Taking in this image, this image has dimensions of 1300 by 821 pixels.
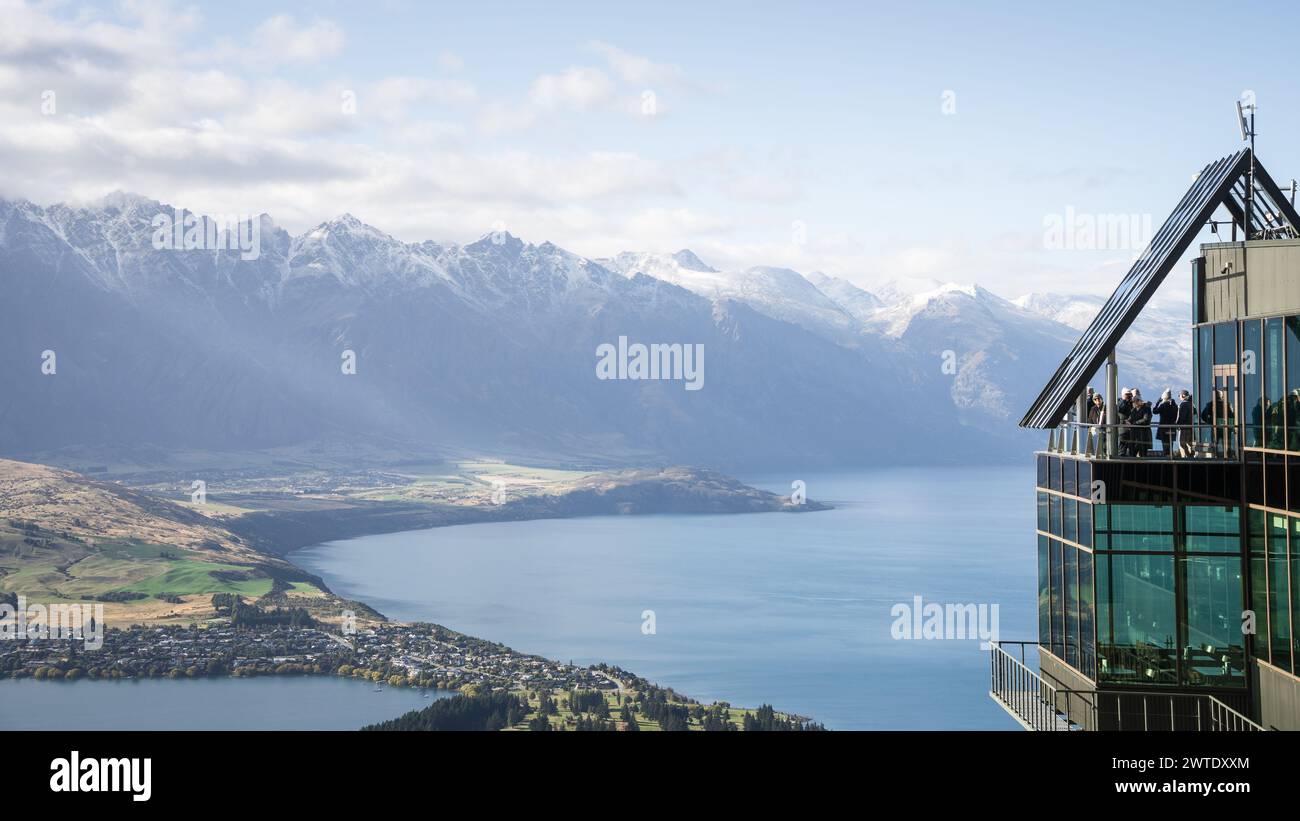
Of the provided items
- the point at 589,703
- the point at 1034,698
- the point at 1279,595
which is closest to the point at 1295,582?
the point at 1279,595

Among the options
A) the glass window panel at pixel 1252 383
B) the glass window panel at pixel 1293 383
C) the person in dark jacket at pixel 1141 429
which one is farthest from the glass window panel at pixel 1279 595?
the person in dark jacket at pixel 1141 429

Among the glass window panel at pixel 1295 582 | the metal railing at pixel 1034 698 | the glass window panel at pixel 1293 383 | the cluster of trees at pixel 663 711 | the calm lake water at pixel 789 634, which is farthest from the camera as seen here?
the calm lake water at pixel 789 634

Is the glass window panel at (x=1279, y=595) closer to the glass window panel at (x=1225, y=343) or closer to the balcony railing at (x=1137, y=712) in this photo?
the balcony railing at (x=1137, y=712)

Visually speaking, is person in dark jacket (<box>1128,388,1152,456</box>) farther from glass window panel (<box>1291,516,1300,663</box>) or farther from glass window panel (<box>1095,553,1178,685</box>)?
glass window panel (<box>1291,516,1300,663</box>)

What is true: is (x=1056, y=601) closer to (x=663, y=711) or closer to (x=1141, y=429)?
(x=1141, y=429)

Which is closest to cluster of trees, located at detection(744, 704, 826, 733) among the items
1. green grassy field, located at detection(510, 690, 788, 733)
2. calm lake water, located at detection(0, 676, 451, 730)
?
green grassy field, located at detection(510, 690, 788, 733)

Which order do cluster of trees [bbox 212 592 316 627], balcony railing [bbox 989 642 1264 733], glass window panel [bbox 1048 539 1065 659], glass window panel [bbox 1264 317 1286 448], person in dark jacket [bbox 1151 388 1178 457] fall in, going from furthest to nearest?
cluster of trees [bbox 212 592 316 627] < glass window panel [bbox 1048 539 1065 659] < person in dark jacket [bbox 1151 388 1178 457] < balcony railing [bbox 989 642 1264 733] < glass window panel [bbox 1264 317 1286 448]
